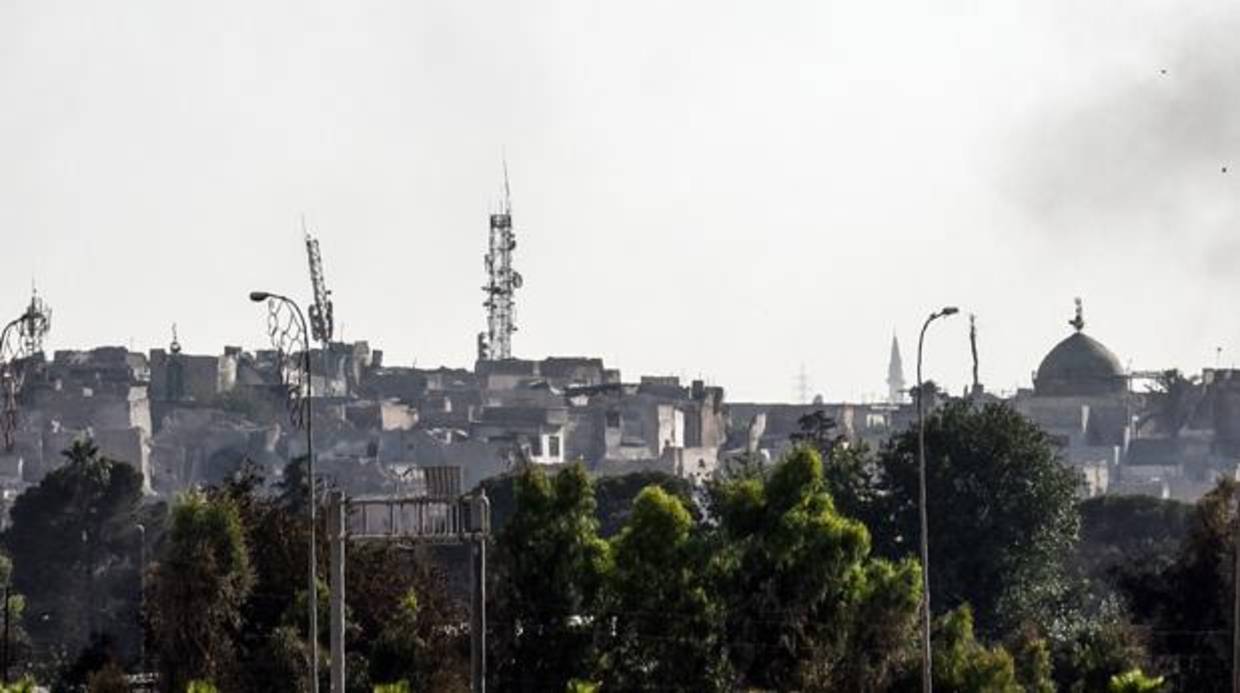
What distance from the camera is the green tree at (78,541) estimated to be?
14362 cm

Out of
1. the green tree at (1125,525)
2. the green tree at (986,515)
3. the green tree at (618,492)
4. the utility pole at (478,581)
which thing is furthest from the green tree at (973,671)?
the green tree at (1125,525)

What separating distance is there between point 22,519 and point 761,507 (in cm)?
7414

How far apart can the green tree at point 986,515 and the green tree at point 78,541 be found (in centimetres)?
3471

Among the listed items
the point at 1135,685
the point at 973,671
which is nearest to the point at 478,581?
the point at 1135,685

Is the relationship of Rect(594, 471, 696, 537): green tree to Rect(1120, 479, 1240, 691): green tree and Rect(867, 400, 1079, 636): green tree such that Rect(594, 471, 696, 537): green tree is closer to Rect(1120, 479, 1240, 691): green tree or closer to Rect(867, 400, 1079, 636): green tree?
Rect(867, 400, 1079, 636): green tree

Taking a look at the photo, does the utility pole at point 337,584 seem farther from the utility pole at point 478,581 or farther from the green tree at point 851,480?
the green tree at point 851,480

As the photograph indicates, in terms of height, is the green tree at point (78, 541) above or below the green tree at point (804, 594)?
above

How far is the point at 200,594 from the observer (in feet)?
256

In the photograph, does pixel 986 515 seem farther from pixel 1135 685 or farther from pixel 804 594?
pixel 1135 685

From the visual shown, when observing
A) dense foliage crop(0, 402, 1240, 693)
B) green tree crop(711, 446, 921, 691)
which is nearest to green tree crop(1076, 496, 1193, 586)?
dense foliage crop(0, 402, 1240, 693)

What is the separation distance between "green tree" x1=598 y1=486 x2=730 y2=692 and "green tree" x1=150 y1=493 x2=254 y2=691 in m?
6.85

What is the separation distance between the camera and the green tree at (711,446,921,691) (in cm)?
7525

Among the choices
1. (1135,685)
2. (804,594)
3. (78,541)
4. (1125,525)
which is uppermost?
(1125,525)

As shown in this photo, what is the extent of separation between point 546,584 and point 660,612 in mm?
2296
